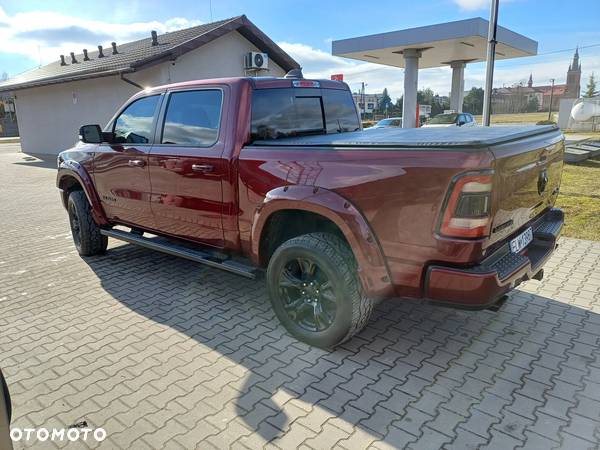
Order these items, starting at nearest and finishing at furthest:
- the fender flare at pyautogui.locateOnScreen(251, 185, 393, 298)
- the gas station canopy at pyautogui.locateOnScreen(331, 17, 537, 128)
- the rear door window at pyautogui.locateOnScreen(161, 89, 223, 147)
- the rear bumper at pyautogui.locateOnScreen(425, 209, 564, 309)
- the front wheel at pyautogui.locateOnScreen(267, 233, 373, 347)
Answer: the rear bumper at pyautogui.locateOnScreen(425, 209, 564, 309) < the fender flare at pyautogui.locateOnScreen(251, 185, 393, 298) < the front wheel at pyautogui.locateOnScreen(267, 233, 373, 347) < the rear door window at pyautogui.locateOnScreen(161, 89, 223, 147) < the gas station canopy at pyautogui.locateOnScreen(331, 17, 537, 128)

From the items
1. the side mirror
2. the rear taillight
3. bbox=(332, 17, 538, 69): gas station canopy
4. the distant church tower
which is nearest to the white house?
bbox=(332, 17, 538, 69): gas station canopy

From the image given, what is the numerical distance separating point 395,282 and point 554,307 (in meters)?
2.01

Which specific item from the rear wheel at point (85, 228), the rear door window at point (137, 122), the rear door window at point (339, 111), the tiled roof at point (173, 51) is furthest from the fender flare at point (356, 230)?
the tiled roof at point (173, 51)

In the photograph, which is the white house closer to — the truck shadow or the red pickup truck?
the red pickup truck

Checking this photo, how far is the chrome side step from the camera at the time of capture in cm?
369

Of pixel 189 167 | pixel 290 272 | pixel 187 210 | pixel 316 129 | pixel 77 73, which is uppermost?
pixel 77 73

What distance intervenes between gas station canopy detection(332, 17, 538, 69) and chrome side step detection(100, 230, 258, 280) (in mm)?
16327

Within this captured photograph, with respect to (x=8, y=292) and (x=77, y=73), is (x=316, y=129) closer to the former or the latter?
(x=8, y=292)

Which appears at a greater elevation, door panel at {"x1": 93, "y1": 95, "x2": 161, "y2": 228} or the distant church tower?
the distant church tower

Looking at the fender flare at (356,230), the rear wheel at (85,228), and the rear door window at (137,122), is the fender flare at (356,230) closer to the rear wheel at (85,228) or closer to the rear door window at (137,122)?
the rear door window at (137,122)

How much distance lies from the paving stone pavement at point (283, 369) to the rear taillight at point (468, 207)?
107 cm

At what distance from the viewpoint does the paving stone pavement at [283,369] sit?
250 cm

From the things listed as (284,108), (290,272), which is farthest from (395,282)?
(284,108)

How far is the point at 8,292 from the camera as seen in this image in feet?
15.2
